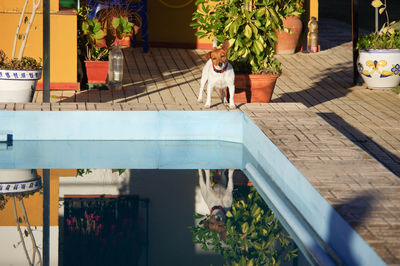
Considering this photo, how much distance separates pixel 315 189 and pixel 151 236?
140 centimetres

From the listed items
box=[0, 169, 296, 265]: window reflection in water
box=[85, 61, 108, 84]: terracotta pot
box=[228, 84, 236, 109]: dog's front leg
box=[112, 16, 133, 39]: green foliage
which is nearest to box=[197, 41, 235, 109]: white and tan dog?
box=[228, 84, 236, 109]: dog's front leg

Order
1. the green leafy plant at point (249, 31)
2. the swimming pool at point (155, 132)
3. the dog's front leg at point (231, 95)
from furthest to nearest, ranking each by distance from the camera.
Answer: the green leafy plant at point (249, 31), the dog's front leg at point (231, 95), the swimming pool at point (155, 132)

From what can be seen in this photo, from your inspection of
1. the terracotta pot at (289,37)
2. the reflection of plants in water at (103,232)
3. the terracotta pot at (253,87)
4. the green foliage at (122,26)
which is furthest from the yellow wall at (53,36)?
the terracotta pot at (289,37)

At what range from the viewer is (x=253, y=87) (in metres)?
9.95

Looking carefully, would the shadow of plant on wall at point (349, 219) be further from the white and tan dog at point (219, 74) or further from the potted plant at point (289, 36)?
the potted plant at point (289, 36)

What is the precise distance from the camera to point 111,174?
28.2ft

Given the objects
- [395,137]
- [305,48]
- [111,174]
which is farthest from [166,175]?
[305,48]

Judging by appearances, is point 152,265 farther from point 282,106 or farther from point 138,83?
point 138,83

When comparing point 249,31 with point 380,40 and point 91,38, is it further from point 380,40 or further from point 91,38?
point 380,40

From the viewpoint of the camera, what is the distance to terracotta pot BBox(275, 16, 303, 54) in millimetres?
14414

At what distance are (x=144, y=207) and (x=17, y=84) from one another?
9.71 ft

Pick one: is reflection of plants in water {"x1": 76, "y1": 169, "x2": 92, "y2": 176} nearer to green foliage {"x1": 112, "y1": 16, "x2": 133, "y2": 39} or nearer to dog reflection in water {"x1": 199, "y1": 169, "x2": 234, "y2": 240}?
dog reflection in water {"x1": 199, "y1": 169, "x2": 234, "y2": 240}

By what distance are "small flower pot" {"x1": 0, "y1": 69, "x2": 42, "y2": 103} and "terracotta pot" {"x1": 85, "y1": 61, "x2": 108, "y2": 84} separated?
1501 millimetres

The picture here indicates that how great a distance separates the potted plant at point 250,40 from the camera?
9.77 m
